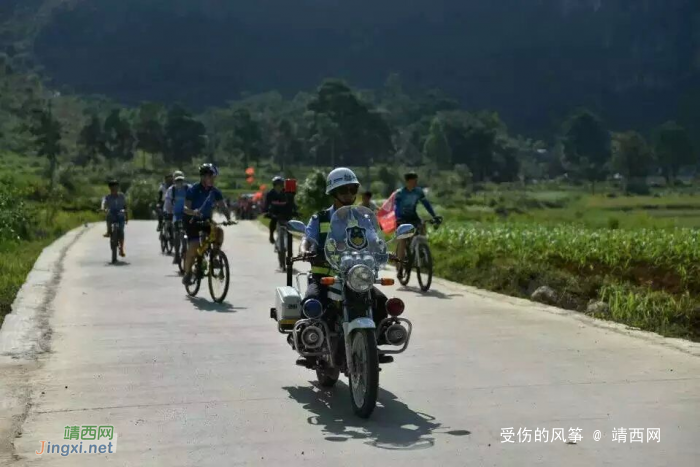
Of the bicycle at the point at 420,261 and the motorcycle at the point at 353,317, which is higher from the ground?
the motorcycle at the point at 353,317

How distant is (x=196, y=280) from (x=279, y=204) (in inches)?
254

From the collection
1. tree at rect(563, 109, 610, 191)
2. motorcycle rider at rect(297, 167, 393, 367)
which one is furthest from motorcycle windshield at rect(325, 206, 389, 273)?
tree at rect(563, 109, 610, 191)

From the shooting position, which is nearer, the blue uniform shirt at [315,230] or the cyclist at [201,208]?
the blue uniform shirt at [315,230]

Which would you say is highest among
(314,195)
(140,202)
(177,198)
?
(177,198)

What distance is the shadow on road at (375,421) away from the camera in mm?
6414

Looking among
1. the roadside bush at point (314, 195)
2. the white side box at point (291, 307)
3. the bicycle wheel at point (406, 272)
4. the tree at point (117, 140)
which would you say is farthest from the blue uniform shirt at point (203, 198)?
the tree at point (117, 140)

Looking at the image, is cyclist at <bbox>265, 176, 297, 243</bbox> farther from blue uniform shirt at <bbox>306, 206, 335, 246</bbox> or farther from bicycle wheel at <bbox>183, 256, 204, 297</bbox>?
blue uniform shirt at <bbox>306, 206, 335, 246</bbox>

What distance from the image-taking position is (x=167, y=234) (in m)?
23.7

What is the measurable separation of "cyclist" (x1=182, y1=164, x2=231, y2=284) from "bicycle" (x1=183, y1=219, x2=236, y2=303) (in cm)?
7

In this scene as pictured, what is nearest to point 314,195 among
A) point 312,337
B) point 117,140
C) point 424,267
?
point 424,267

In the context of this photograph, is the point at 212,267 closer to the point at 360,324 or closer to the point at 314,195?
the point at 360,324

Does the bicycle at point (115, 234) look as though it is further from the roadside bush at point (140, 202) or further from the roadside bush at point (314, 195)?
the roadside bush at point (140, 202)

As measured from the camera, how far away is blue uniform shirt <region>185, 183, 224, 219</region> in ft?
47.5

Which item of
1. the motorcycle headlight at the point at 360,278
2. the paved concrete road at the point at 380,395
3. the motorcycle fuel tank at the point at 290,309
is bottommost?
the paved concrete road at the point at 380,395
